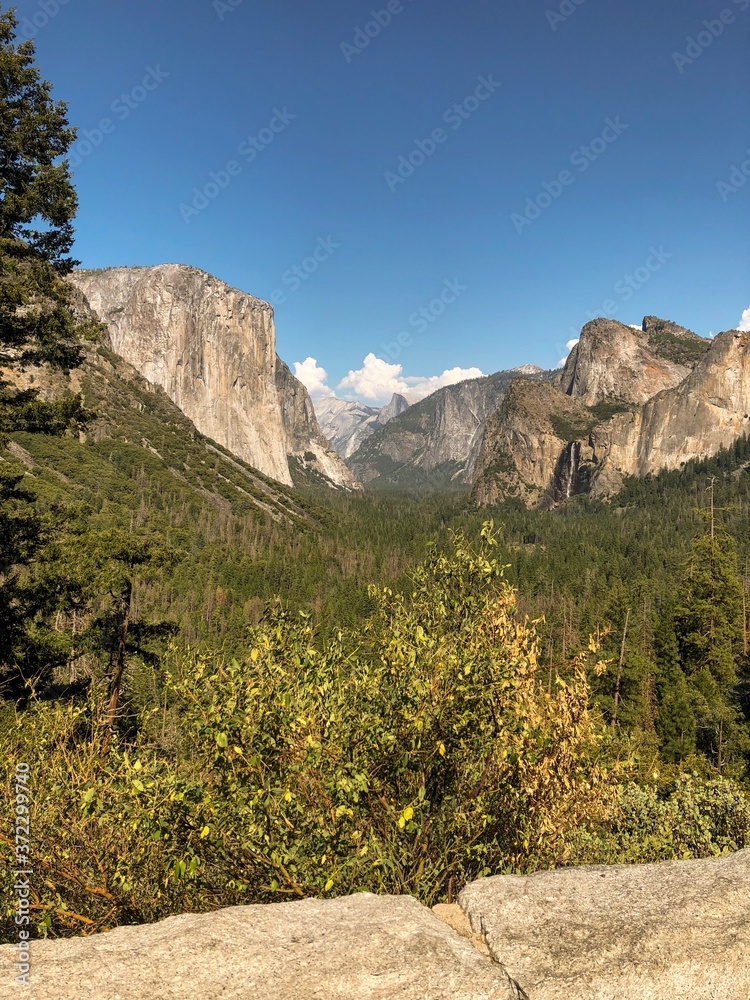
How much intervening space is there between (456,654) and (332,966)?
3192 mm

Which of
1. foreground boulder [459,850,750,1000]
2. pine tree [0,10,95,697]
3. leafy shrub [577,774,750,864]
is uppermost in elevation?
pine tree [0,10,95,697]

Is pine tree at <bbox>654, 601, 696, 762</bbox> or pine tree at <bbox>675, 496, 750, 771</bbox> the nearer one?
pine tree at <bbox>654, 601, 696, 762</bbox>

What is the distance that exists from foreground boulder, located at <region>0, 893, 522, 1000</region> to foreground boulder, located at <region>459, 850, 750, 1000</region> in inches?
16.5

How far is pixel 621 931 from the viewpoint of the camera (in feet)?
16.6

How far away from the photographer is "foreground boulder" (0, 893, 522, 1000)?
4.22 m

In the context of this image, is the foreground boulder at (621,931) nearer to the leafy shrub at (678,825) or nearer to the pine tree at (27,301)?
the leafy shrub at (678,825)

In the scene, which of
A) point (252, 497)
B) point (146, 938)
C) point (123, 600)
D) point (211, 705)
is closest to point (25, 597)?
point (123, 600)

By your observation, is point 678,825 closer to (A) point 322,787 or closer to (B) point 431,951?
(A) point 322,787

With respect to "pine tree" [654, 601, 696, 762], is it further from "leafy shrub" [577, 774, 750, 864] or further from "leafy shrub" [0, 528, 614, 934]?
"leafy shrub" [0, 528, 614, 934]

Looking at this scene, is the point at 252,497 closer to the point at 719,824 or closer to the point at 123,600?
the point at 123,600

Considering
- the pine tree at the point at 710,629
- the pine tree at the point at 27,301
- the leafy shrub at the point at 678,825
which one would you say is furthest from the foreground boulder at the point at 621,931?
the pine tree at the point at 710,629

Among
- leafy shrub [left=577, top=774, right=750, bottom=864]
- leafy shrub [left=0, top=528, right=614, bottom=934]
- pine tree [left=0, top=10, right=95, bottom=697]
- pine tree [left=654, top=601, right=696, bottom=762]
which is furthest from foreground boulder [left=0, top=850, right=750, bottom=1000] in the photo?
pine tree [left=654, top=601, right=696, bottom=762]

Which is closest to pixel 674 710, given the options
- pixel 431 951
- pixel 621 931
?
pixel 621 931

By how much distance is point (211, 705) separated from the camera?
20.2ft
